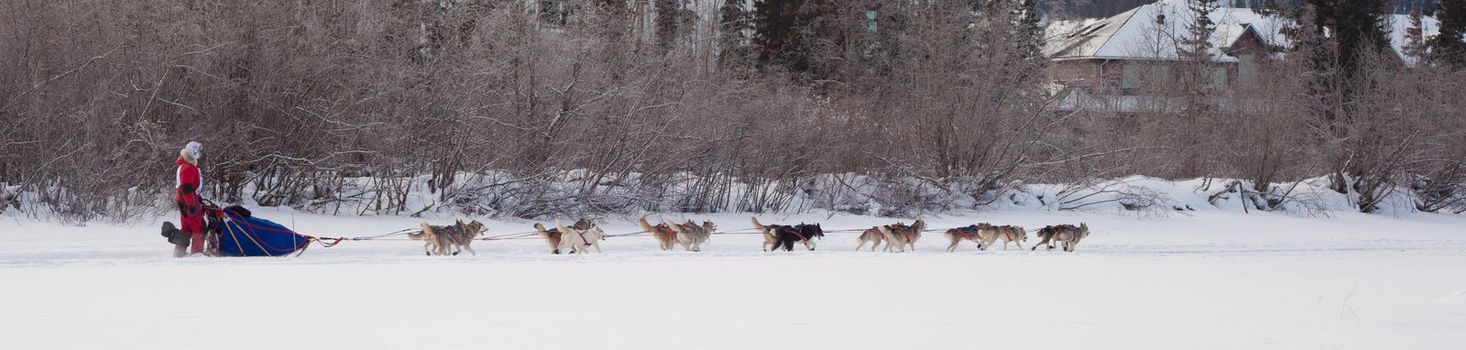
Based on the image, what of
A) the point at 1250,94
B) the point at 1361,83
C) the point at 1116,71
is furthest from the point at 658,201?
the point at 1116,71

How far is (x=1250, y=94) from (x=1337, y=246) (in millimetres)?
9909

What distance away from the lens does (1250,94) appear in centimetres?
2519

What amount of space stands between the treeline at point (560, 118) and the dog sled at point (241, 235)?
11.7ft

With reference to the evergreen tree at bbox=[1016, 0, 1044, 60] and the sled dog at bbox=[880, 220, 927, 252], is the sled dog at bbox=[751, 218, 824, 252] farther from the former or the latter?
the evergreen tree at bbox=[1016, 0, 1044, 60]

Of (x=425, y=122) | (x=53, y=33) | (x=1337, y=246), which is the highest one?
(x=53, y=33)

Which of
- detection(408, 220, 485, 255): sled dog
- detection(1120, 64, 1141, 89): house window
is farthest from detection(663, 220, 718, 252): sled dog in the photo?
detection(1120, 64, 1141, 89): house window

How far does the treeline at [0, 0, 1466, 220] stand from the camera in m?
15.5

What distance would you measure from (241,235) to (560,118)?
6.87 meters

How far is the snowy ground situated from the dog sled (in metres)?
0.38

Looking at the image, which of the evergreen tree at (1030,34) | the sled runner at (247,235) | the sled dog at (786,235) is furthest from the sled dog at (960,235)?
the evergreen tree at (1030,34)

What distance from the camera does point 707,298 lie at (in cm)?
888

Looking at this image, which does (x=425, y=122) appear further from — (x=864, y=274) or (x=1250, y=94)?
(x=1250, y=94)

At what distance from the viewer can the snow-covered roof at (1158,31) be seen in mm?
34531

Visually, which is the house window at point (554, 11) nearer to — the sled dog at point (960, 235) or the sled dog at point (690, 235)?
the sled dog at point (690, 235)
